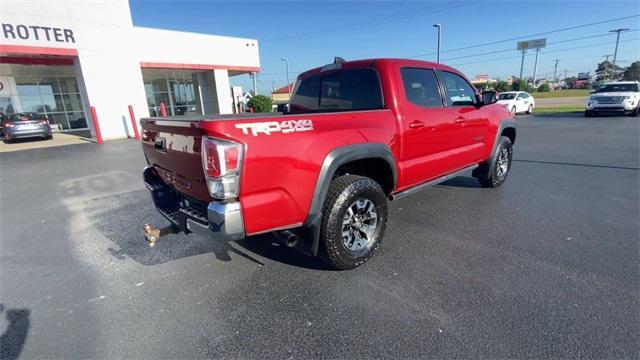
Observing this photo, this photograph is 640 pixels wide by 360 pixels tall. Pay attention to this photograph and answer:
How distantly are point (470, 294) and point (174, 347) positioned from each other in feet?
7.44

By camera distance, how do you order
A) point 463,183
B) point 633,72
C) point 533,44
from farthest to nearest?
1. point 633,72
2. point 533,44
3. point 463,183

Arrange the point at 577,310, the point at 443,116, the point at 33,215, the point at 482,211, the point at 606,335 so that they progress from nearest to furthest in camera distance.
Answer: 1. the point at 606,335
2. the point at 577,310
3. the point at 443,116
4. the point at 482,211
5. the point at 33,215

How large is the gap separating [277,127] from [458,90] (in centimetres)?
318

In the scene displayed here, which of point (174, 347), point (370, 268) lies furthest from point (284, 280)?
point (174, 347)

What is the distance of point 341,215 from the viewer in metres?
2.79

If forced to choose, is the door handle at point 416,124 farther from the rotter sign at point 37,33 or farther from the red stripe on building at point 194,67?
the red stripe on building at point 194,67

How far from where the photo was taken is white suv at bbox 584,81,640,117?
15.6 metres

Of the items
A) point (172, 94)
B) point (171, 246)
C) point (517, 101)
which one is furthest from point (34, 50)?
point (517, 101)

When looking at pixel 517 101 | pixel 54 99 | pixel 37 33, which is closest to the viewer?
pixel 37 33

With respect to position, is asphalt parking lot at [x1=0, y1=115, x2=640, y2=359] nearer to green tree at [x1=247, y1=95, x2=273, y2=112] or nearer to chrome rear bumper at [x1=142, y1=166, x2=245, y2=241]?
chrome rear bumper at [x1=142, y1=166, x2=245, y2=241]

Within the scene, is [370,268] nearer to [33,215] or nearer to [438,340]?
[438,340]

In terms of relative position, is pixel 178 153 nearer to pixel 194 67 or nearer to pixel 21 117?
pixel 21 117

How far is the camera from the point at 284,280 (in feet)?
9.52

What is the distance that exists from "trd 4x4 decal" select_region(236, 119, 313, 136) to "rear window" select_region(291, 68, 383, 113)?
3.87ft
